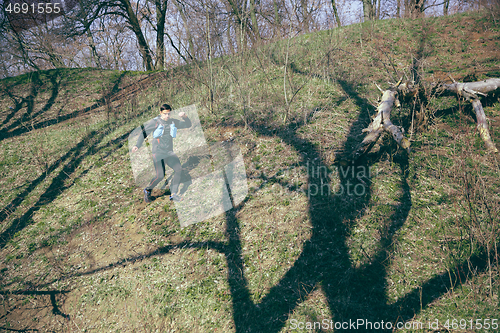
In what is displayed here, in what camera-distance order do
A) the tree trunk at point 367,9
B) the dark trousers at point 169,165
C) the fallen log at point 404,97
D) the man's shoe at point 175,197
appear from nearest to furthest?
the fallen log at point 404,97, the dark trousers at point 169,165, the man's shoe at point 175,197, the tree trunk at point 367,9

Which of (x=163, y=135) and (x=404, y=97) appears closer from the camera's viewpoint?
(x=163, y=135)

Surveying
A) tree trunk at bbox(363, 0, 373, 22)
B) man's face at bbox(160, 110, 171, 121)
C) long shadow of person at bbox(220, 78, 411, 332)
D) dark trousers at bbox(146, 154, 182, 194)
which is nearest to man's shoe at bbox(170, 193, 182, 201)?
dark trousers at bbox(146, 154, 182, 194)

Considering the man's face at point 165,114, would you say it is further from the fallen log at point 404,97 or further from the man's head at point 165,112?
the fallen log at point 404,97

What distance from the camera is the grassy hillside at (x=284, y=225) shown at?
3.54 metres

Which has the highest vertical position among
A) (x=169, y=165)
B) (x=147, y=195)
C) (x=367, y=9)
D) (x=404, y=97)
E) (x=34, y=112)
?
(x=367, y=9)

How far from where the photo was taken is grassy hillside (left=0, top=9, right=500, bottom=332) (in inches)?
140

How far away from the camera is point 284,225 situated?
473cm

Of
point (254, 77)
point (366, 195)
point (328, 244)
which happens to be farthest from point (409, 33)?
point (328, 244)

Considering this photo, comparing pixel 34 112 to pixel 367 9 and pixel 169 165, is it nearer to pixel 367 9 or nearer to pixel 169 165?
pixel 169 165

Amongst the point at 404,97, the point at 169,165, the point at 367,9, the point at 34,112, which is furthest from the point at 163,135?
the point at 367,9

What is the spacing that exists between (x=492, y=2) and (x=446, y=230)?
37.5 ft

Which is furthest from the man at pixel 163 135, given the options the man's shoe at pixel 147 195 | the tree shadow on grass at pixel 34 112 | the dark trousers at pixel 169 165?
the tree shadow on grass at pixel 34 112

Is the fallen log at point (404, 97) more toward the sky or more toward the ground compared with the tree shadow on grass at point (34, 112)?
more toward the ground

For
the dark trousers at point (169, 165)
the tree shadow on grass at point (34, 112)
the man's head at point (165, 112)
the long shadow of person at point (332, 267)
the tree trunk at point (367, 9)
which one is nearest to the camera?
the long shadow of person at point (332, 267)
